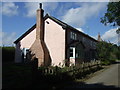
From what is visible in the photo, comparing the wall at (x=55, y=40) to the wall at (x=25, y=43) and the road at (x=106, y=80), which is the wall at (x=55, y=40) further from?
the road at (x=106, y=80)

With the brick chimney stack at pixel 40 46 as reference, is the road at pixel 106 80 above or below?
below

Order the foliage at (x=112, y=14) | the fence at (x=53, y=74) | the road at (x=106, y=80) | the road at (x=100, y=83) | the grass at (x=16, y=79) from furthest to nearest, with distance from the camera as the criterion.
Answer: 1. the foliage at (x=112, y=14)
2. the road at (x=106, y=80)
3. the road at (x=100, y=83)
4. the grass at (x=16, y=79)
5. the fence at (x=53, y=74)

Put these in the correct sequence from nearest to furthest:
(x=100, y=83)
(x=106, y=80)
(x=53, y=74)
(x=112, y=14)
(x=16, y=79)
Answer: (x=53, y=74) → (x=100, y=83) → (x=16, y=79) → (x=106, y=80) → (x=112, y=14)

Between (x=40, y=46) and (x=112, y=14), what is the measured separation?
12.8m

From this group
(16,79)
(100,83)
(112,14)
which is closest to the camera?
(100,83)

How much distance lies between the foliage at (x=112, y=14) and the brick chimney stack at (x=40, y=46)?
10.5m

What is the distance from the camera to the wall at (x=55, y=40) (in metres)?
29.3

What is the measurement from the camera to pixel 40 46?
29.3 meters

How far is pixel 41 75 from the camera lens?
11.8 m

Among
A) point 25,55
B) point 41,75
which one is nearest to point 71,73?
point 41,75

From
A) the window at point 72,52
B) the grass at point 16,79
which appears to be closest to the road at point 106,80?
the grass at point 16,79

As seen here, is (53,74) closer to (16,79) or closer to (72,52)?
(16,79)

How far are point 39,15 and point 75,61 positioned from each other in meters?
9.85

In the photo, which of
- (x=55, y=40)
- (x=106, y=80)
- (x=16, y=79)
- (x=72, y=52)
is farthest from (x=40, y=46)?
(x=106, y=80)
